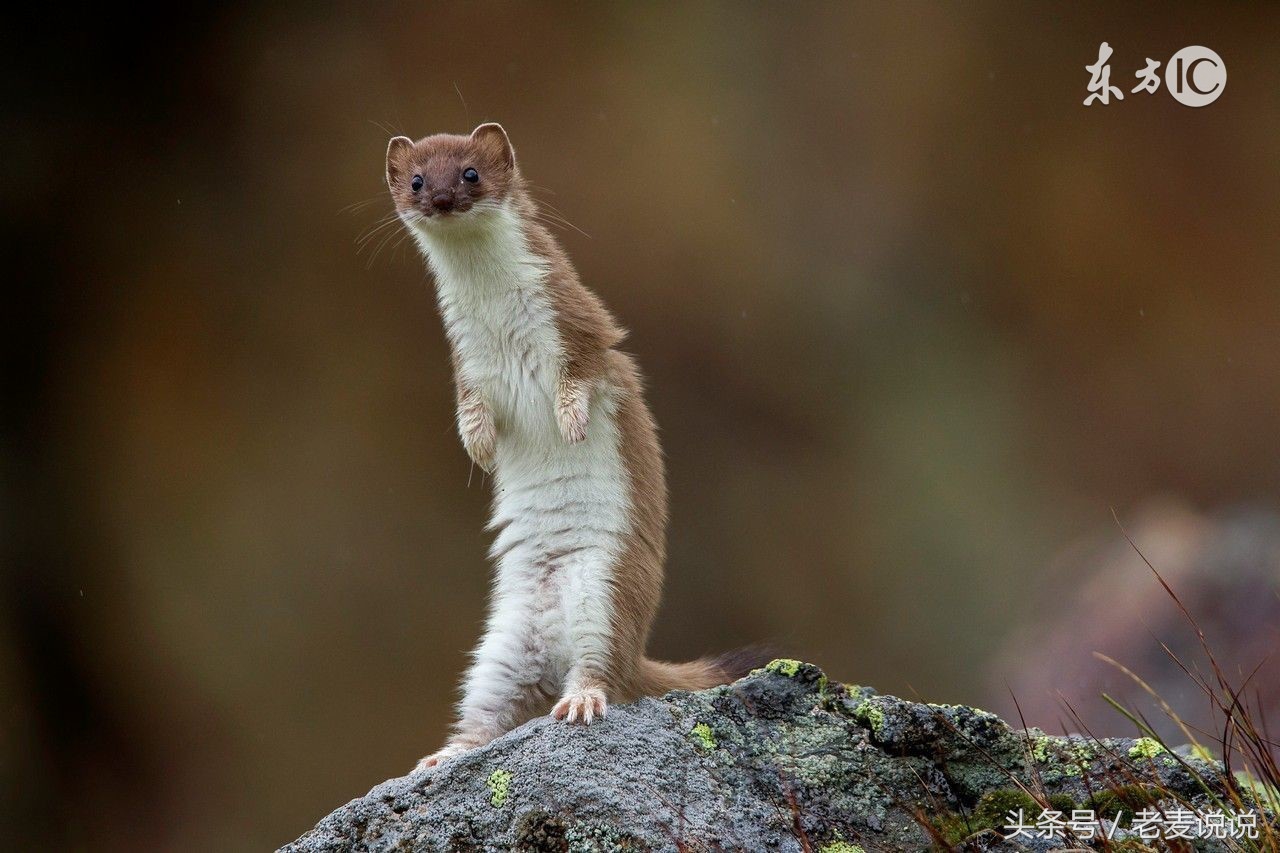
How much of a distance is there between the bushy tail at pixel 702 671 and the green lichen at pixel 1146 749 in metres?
1.39

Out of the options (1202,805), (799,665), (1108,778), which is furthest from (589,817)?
(1202,805)

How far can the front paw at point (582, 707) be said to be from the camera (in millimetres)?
3629

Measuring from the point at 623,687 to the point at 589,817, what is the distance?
0.89m

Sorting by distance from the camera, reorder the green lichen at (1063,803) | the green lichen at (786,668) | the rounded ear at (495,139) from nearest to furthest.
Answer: the green lichen at (1063,803), the green lichen at (786,668), the rounded ear at (495,139)

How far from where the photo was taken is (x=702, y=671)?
4664mm

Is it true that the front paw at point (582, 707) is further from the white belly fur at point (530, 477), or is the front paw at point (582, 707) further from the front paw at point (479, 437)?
the front paw at point (479, 437)

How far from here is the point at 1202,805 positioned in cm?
343

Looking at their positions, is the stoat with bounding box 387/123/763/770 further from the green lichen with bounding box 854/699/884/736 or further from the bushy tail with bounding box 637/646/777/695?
the green lichen with bounding box 854/699/884/736

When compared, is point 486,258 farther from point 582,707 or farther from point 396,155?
point 582,707

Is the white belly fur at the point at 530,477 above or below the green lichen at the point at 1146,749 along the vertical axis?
above

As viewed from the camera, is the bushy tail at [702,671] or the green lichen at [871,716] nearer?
the green lichen at [871,716]

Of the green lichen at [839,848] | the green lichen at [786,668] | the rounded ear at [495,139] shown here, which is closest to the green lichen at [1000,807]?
the green lichen at [839,848]

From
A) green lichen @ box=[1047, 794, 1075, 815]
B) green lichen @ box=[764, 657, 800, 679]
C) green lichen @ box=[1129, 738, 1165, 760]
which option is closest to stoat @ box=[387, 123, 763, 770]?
green lichen @ box=[764, 657, 800, 679]

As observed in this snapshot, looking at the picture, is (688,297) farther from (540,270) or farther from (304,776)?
(540,270)
